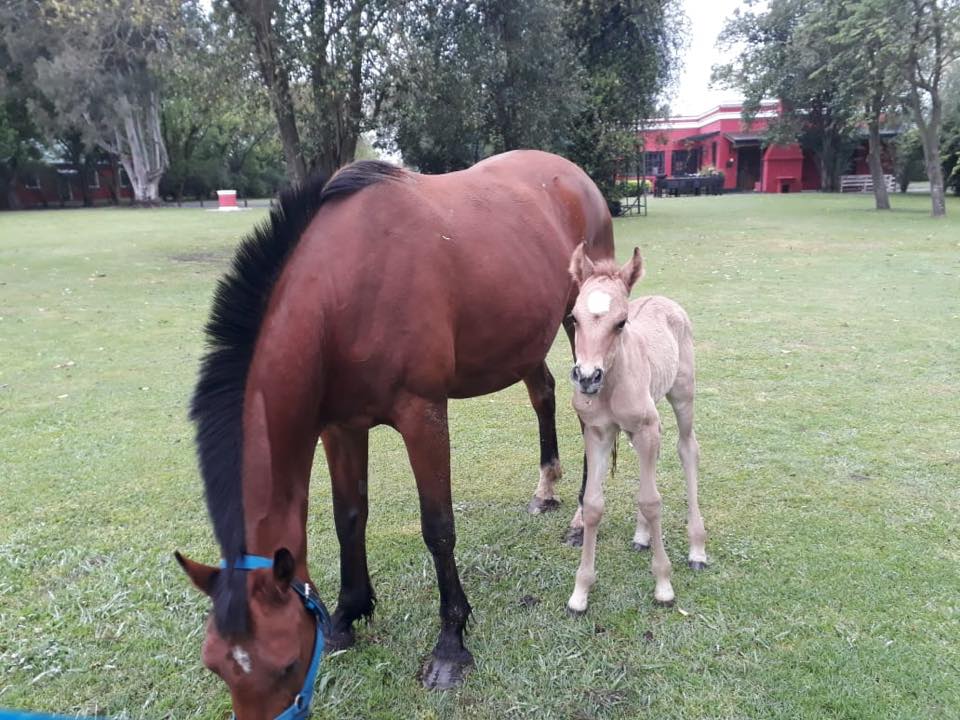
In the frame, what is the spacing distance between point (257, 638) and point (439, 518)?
1053mm

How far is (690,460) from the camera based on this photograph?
352 centimetres

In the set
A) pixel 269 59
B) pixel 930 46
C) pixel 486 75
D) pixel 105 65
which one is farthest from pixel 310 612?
pixel 930 46

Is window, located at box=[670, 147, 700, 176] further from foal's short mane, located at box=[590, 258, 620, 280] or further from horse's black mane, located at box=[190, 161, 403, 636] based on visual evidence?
horse's black mane, located at box=[190, 161, 403, 636]

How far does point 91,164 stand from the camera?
49.2 meters

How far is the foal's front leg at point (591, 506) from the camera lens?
3.08 metres

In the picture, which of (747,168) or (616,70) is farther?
(747,168)

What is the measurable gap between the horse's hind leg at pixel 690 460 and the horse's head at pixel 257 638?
7.30 feet

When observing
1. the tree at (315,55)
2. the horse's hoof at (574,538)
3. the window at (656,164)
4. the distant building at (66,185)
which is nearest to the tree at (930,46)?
the tree at (315,55)

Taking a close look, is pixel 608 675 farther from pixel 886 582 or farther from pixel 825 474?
pixel 825 474

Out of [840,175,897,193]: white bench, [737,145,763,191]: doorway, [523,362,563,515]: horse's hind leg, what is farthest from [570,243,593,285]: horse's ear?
[737,145,763,191]: doorway

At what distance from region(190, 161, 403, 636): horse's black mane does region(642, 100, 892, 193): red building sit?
43189mm

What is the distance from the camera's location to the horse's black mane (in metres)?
1.89

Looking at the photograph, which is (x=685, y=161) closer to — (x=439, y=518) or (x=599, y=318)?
(x=599, y=318)

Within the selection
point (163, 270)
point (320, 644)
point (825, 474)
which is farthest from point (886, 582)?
point (163, 270)
